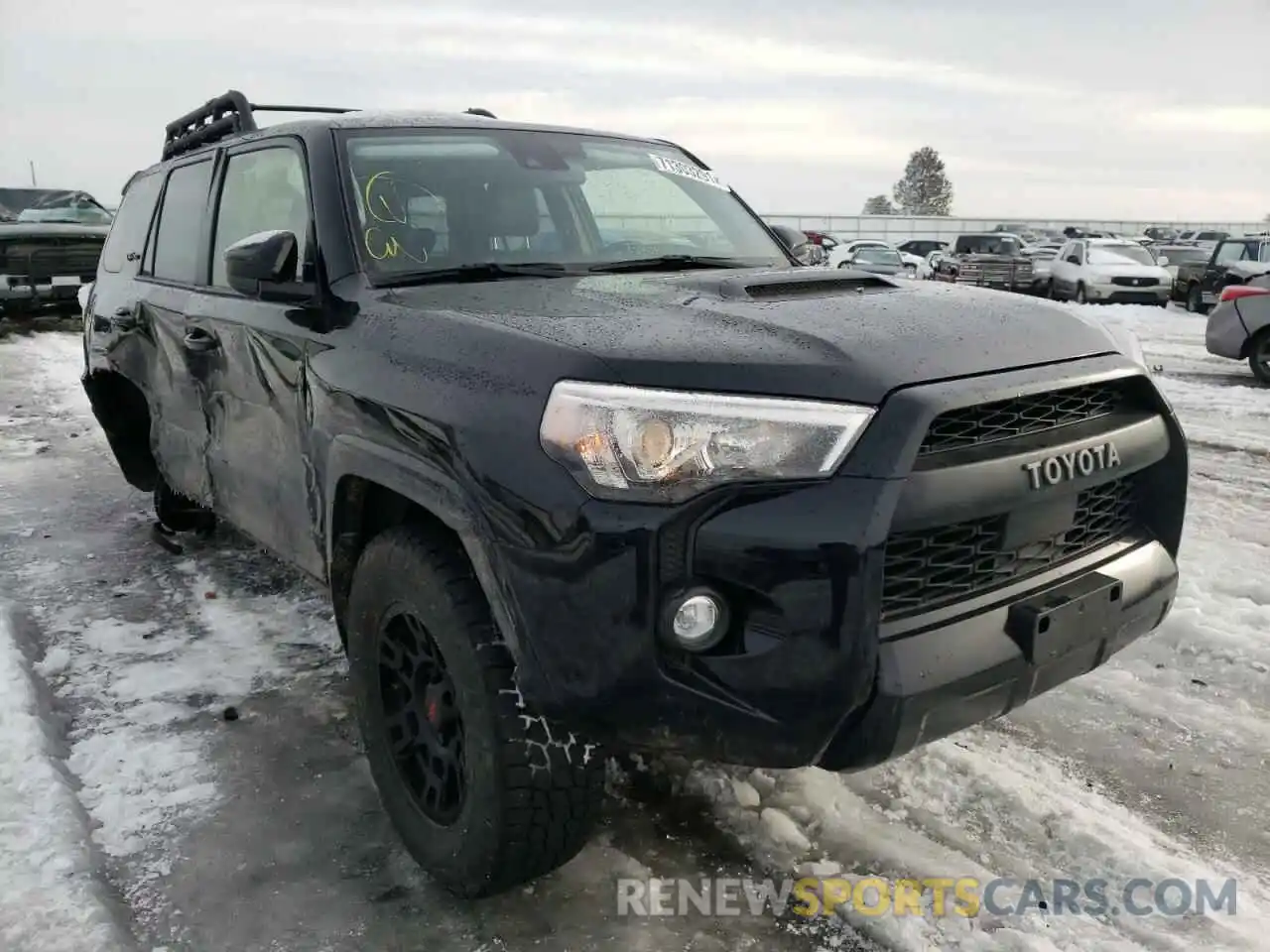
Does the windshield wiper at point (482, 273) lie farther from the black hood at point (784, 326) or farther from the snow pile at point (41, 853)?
the snow pile at point (41, 853)

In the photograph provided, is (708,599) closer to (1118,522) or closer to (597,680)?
(597,680)

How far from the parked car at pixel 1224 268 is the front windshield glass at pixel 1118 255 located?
1333 mm

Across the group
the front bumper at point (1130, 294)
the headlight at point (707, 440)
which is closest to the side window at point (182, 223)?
the headlight at point (707, 440)

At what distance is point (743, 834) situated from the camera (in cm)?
268

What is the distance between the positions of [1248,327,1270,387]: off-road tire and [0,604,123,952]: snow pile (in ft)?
36.4

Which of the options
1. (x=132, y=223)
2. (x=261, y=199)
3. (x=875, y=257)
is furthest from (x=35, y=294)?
(x=875, y=257)

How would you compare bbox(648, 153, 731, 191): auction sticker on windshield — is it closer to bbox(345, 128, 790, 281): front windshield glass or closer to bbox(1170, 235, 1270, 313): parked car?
bbox(345, 128, 790, 281): front windshield glass

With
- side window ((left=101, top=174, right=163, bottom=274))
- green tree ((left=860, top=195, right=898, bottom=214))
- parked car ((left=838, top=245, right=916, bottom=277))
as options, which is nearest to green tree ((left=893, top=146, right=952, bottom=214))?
green tree ((left=860, top=195, right=898, bottom=214))

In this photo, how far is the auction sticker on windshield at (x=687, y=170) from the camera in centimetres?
377

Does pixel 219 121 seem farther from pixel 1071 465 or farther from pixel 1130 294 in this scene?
pixel 1130 294

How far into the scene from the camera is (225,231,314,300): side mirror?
274 cm

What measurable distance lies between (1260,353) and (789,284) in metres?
9.95

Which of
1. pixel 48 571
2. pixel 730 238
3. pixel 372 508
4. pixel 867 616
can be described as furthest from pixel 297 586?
pixel 867 616

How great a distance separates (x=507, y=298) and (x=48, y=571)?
3.46 meters
